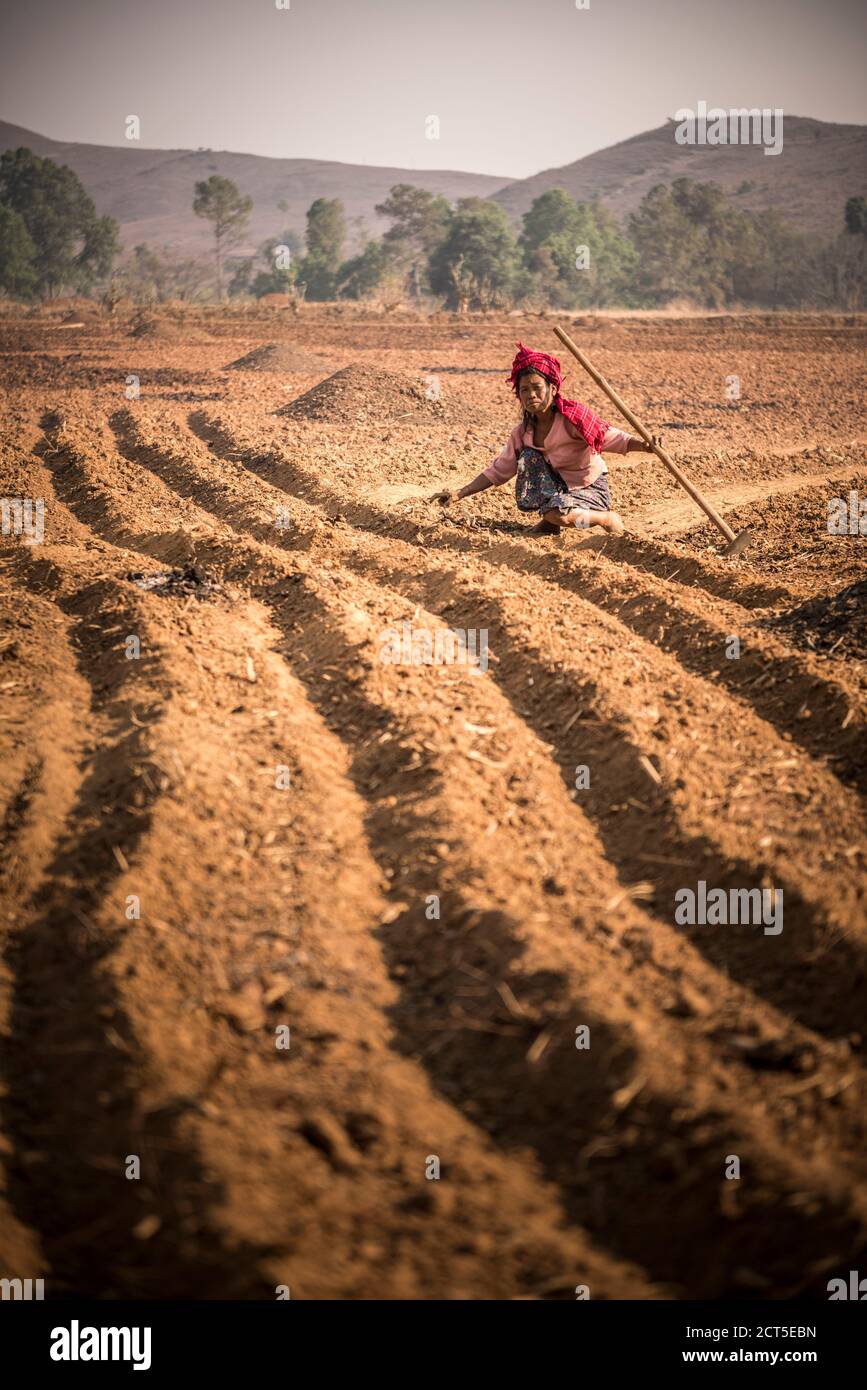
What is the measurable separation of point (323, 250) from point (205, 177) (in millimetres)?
110756

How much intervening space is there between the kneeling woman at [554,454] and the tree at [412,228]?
40.2 m

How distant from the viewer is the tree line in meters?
38.1

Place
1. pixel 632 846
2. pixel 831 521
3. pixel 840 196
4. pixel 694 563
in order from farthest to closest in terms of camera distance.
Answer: pixel 840 196 < pixel 831 521 < pixel 694 563 < pixel 632 846

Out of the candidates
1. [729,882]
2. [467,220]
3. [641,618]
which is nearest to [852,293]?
[467,220]

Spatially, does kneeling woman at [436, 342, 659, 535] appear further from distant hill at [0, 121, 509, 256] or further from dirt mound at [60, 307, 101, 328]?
distant hill at [0, 121, 509, 256]

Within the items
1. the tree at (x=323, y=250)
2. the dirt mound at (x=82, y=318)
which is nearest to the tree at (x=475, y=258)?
the tree at (x=323, y=250)

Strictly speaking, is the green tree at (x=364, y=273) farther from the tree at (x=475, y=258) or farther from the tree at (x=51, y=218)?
the tree at (x=51, y=218)

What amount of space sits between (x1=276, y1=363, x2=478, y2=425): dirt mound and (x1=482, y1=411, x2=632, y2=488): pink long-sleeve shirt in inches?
242

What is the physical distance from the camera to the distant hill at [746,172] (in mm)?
71938

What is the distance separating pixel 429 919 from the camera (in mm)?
3422

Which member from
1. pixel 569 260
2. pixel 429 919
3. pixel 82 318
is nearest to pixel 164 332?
pixel 82 318
